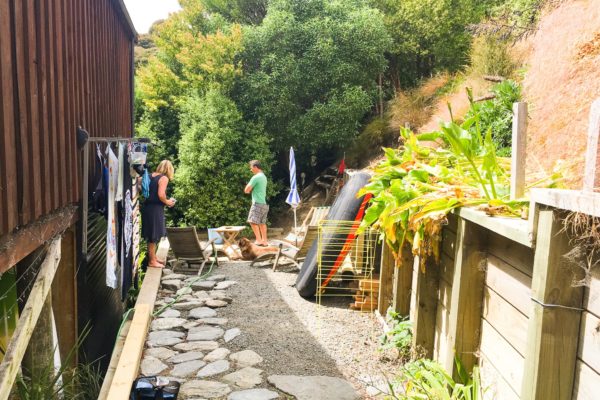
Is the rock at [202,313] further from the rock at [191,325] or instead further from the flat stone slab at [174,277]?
the flat stone slab at [174,277]

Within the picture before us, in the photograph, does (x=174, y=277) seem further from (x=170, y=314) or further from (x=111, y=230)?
(x=111, y=230)

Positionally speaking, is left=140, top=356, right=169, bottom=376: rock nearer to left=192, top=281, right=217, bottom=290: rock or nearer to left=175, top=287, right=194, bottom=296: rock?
left=175, top=287, right=194, bottom=296: rock

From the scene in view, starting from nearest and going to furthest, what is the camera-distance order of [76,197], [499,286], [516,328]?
[516,328] → [499,286] → [76,197]

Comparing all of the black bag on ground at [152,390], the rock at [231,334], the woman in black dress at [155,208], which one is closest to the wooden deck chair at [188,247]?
the woman in black dress at [155,208]

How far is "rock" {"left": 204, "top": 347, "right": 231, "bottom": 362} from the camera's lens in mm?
4832

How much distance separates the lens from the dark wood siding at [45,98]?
2543 millimetres

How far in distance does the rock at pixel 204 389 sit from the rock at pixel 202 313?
6.00ft

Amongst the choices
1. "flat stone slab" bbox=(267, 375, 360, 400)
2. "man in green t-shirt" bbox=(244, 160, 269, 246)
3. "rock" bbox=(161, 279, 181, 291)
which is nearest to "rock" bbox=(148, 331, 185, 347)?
"flat stone slab" bbox=(267, 375, 360, 400)

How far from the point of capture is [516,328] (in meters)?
2.45

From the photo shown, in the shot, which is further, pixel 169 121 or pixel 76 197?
pixel 169 121

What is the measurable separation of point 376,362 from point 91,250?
289 centimetres

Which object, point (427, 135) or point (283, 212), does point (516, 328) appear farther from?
point (283, 212)

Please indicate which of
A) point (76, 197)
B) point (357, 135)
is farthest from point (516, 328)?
point (357, 135)

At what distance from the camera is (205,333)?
5.55m
